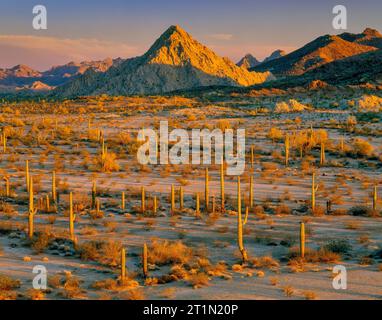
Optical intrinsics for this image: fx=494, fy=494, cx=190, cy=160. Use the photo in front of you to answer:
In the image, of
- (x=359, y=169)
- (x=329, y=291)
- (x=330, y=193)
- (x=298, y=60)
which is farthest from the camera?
(x=298, y=60)

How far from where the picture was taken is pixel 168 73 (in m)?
107

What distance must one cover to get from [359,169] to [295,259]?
47.3 feet

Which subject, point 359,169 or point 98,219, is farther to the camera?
point 359,169

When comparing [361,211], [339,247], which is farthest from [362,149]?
[339,247]

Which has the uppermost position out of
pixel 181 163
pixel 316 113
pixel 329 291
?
pixel 316 113

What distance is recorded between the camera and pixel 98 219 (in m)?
15.4

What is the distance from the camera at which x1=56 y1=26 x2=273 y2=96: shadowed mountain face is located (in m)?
105

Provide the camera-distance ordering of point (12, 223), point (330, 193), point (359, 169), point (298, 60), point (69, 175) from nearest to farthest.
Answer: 1. point (12, 223)
2. point (330, 193)
3. point (69, 175)
4. point (359, 169)
5. point (298, 60)

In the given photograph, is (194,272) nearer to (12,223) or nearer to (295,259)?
(295,259)

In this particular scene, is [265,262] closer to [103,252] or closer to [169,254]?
[169,254]

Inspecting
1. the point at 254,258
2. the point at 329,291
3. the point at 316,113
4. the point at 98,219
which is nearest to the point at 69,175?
the point at 98,219

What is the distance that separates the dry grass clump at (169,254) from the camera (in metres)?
11.6

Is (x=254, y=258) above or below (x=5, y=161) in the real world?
below

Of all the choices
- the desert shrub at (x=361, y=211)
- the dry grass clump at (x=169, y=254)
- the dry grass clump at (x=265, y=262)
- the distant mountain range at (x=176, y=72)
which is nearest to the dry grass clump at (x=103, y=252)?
the dry grass clump at (x=169, y=254)
